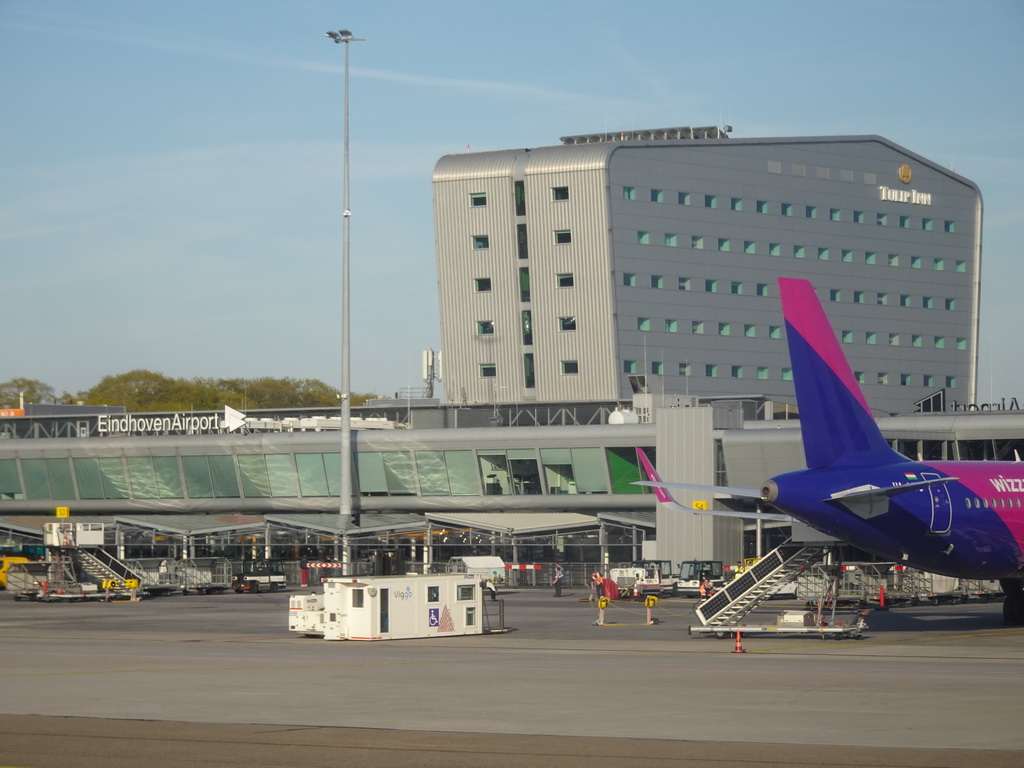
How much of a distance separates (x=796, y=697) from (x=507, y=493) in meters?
72.9

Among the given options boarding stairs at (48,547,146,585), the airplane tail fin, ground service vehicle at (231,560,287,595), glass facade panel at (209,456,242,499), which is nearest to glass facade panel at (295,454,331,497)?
glass facade panel at (209,456,242,499)

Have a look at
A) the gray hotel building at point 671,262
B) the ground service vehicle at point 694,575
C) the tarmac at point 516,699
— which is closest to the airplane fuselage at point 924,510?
the tarmac at point 516,699

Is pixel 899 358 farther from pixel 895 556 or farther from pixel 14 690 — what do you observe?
pixel 14 690

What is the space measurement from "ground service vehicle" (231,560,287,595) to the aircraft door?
49.9m

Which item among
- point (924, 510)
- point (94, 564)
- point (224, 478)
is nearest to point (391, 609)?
point (924, 510)

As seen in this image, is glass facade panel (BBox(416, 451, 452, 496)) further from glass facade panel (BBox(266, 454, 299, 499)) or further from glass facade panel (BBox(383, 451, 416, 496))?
glass facade panel (BBox(266, 454, 299, 499))

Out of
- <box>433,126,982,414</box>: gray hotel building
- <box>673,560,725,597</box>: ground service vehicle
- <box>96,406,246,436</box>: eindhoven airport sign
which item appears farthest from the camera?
<box>433,126,982,414</box>: gray hotel building

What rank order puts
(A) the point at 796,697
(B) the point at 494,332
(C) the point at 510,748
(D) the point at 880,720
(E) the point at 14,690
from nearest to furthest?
(C) the point at 510,748 < (D) the point at 880,720 < (A) the point at 796,697 < (E) the point at 14,690 < (B) the point at 494,332

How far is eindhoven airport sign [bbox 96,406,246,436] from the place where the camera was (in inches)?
4205

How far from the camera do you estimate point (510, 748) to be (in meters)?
20.9

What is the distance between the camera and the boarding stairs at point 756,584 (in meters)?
46.2

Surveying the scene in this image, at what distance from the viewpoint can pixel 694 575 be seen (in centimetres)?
7688

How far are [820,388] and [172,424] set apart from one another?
77596 mm

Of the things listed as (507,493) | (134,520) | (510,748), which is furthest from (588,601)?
(510,748)
